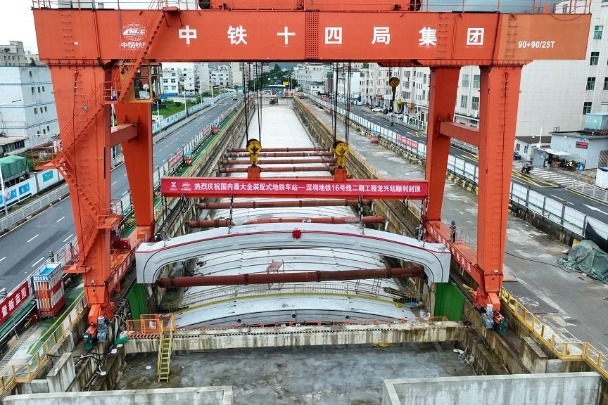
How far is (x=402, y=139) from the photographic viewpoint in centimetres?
5531

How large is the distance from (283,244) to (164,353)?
5.37m

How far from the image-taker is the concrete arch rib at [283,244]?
1677 cm

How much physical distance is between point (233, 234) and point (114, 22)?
7729mm

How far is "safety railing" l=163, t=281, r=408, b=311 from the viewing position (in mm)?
19938

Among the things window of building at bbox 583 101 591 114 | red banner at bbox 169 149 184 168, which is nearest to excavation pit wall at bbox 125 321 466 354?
red banner at bbox 169 149 184 168

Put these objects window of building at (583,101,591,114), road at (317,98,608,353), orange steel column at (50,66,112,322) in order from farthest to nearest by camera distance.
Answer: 1. window of building at (583,101,591,114)
2. road at (317,98,608,353)
3. orange steel column at (50,66,112,322)

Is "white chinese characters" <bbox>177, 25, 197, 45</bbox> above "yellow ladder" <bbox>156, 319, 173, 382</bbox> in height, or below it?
above

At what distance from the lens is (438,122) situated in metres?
20.4

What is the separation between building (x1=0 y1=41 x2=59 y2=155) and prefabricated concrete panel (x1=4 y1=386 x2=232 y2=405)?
1882 inches

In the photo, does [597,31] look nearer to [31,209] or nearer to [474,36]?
[474,36]

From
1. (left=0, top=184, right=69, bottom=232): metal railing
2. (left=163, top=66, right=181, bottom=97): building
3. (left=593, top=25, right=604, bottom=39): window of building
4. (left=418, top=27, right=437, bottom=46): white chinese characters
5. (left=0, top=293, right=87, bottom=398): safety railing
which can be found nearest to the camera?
(left=0, top=293, right=87, bottom=398): safety railing

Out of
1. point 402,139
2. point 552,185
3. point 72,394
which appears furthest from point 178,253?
point 402,139

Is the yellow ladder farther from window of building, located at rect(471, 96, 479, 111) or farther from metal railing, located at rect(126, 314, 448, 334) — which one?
window of building, located at rect(471, 96, 479, 111)

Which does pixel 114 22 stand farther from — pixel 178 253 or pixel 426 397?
pixel 426 397
